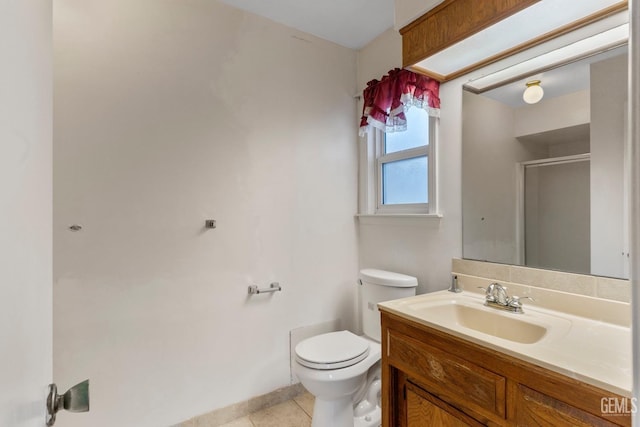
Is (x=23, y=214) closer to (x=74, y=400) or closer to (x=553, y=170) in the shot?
(x=74, y=400)

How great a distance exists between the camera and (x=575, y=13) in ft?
3.57

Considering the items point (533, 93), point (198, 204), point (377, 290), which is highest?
point (533, 93)

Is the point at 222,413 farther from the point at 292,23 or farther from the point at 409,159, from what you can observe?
the point at 292,23

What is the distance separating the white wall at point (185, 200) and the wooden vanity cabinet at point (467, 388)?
914 millimetres

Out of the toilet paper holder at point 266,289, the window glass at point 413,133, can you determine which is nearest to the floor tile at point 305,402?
the toilet paper holder at point 266,289

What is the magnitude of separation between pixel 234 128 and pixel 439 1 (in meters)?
1.20

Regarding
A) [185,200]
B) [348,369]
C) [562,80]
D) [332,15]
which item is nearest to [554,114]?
[562,80]

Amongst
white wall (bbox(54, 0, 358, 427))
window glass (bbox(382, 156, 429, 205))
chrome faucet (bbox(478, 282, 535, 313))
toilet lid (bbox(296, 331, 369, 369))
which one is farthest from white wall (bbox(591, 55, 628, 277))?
white wall (bbox(54, 0, 358, 427))

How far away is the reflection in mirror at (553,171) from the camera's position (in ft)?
3.59

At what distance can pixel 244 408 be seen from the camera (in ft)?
5.92

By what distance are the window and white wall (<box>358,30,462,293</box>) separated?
7cm

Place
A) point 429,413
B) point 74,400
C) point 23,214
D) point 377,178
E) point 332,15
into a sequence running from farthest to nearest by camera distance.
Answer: point 377,178, point 332,15, point 429,413, point 74,400, point 23,214

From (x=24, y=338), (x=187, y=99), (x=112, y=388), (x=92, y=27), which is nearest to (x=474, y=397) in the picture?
(x=24, y=338)

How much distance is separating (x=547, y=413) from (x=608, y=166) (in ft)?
2.93
